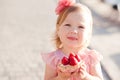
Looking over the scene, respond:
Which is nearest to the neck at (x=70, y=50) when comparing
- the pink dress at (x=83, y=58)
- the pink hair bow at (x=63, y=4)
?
the pink dress at (x=83, y=58)

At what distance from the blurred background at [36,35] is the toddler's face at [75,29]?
718mm

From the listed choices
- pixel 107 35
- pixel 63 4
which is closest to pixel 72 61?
pixel 63 4

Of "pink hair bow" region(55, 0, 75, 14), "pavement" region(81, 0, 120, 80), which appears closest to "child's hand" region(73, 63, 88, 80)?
"pink hair bow" region(55, 0, 75, 14)

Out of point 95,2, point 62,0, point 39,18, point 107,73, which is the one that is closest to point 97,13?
point 95,2

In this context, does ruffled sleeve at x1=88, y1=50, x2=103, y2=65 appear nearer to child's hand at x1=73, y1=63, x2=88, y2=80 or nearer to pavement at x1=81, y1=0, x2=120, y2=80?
child's hand at x1=73, y1=63, x2=88, y2=80

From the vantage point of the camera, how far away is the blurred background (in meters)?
2.08

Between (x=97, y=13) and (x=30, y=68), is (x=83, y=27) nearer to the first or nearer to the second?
(x=30, y=68)

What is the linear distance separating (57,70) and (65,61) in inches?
3.2

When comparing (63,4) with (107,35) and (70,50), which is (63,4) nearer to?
(70,50)

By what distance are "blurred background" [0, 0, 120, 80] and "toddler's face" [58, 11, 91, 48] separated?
72 cm

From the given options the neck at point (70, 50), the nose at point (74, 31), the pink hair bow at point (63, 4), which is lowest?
the neck at point (70, 50)

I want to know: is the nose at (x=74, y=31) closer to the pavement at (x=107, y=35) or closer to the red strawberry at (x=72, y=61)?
the red strawberry at (x=72, y=61)

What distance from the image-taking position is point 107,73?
2020 mm

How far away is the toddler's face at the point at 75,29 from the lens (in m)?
1.12
